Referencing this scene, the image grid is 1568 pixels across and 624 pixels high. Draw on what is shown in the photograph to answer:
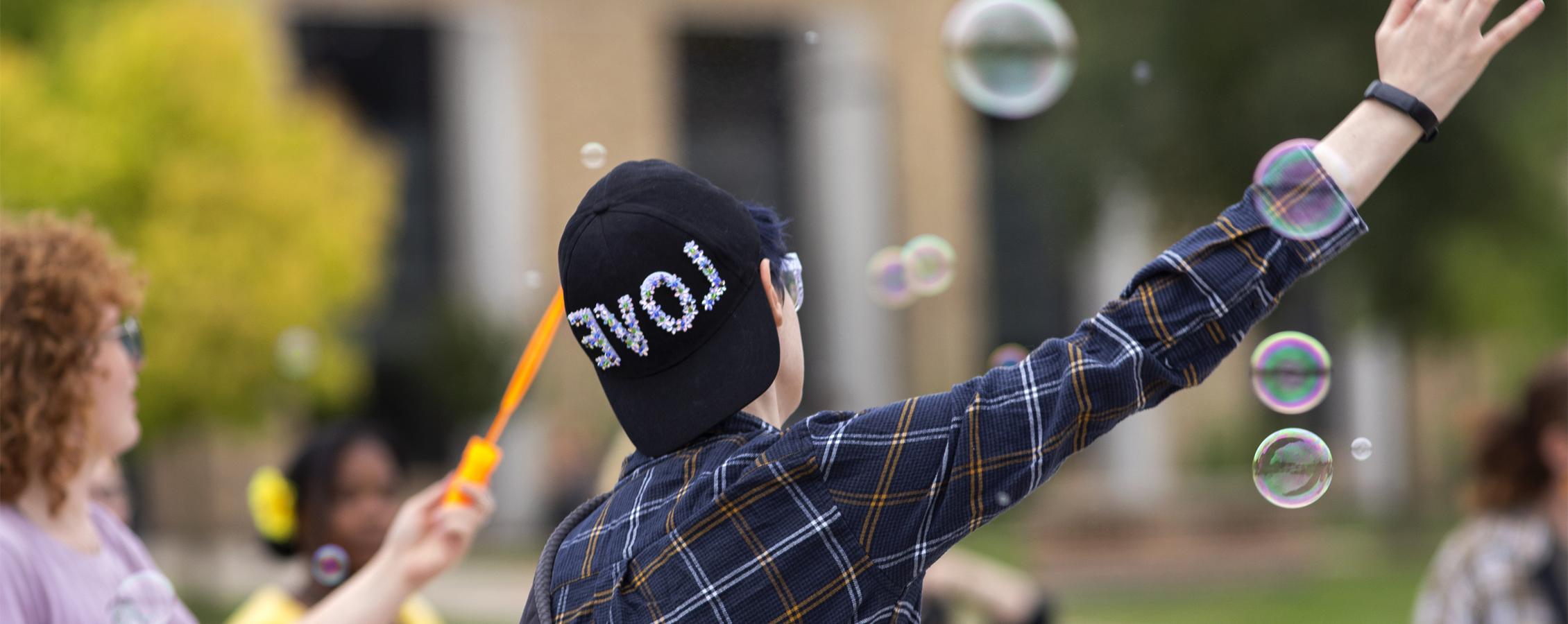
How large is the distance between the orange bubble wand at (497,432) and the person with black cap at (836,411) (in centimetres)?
63

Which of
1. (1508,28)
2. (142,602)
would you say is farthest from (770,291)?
(142,602)

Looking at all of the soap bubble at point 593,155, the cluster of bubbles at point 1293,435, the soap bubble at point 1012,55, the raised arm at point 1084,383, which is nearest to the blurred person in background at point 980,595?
the soap bubble at point 1012,55

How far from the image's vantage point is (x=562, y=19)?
22.2 metres

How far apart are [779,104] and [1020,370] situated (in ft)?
72.7

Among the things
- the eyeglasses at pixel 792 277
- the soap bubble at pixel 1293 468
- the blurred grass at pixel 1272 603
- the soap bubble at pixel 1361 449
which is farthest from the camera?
the blurred grass at pixel 1272 603

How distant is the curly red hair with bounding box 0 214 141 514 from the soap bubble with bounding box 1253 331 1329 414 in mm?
1930

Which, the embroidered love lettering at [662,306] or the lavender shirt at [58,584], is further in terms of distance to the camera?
the lavender shirt at [58,584]

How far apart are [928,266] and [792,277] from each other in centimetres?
173

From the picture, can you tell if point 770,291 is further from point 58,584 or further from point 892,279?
point 892,279

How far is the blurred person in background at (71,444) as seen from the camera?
8.79ft

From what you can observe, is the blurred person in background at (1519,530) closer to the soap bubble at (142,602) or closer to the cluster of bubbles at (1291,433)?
the cluster of bubbles at (1291,433)

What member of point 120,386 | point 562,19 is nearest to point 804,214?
point 562,19

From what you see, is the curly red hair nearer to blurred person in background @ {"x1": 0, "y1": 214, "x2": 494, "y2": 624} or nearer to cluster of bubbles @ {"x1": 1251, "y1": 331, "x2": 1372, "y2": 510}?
blurred person in background @ {"x1": 0, "y1": 214, "x2": 494, "y2": 624}

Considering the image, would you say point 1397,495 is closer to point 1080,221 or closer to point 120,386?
point 1080,221
